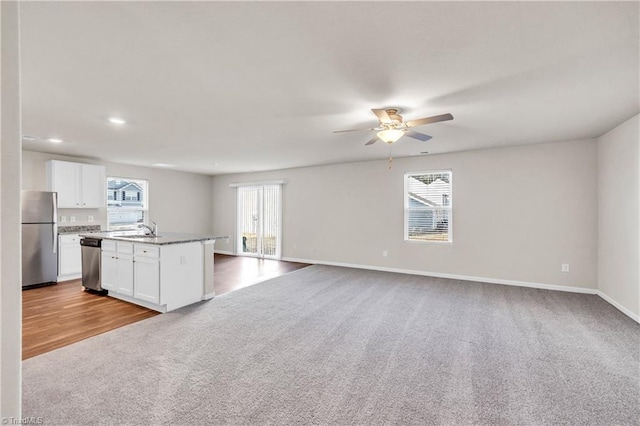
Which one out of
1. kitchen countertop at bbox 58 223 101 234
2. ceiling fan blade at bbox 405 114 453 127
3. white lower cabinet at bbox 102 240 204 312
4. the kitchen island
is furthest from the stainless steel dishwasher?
ceiling fan blade at bbox 405 114 453 127

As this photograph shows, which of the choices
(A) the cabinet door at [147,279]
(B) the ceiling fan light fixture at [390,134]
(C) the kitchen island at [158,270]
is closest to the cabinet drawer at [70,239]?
(C) the kitchen island at [158,270]

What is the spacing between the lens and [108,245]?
14.5 feet

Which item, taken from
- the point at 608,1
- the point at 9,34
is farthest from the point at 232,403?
the point at 608,1

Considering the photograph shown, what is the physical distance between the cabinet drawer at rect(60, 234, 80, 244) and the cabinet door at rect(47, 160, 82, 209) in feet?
1.99

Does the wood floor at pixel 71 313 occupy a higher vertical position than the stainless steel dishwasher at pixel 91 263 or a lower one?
lower

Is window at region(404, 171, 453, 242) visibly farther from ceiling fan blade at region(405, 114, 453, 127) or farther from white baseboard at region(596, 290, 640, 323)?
ceiling fan blade at region(405, 114, 453, 127)

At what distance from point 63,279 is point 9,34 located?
6290 mm

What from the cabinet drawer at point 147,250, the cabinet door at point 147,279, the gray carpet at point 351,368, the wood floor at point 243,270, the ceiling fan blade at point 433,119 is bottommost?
the gray carpet at point 351,368

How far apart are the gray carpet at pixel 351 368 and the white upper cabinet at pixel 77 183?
3942 mm

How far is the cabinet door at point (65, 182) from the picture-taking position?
17.9 ft

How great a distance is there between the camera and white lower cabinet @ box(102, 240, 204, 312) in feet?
12.3

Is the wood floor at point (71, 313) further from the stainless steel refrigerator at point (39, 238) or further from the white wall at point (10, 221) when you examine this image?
the white wall at point (10, 221)

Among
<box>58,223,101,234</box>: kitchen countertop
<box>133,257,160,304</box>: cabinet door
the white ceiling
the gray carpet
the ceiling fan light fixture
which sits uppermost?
the white ceiling

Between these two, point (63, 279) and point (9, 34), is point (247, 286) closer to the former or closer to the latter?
point (63, 279)
